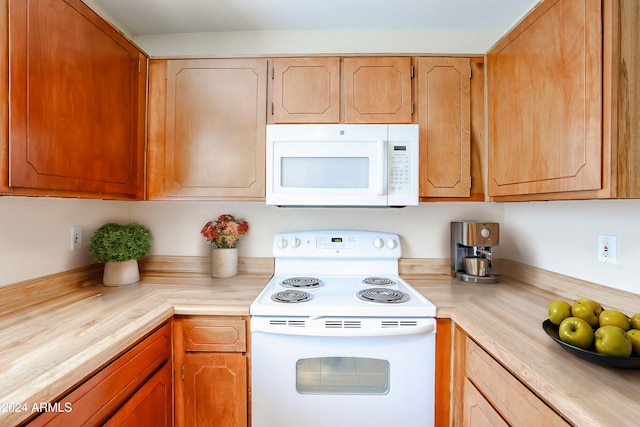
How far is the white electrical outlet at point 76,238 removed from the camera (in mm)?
1511

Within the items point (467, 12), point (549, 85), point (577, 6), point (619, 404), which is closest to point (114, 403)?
point (619, 404)

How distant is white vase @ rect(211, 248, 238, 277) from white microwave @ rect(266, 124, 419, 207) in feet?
1.60

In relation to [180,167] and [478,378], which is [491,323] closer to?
[478,378]

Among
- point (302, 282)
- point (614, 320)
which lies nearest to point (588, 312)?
point (614, 320)

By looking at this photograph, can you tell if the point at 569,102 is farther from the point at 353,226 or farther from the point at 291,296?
the point at 291,296

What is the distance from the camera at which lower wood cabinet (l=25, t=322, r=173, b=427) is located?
30.4 inches

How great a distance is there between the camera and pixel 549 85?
3.68 feet

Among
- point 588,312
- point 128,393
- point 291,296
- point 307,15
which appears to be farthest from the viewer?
point 307,15

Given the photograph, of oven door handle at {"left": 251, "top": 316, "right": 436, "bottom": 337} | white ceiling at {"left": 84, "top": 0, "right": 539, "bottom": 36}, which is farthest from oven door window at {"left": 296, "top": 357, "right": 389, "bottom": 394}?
white ceiling at {"left": 84, "top": 0, "right": 539, "bottom": 36}

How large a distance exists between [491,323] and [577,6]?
1.16 meters

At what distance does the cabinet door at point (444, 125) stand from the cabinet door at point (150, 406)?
4.89ft

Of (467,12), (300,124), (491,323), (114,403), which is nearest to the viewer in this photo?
(114,403)

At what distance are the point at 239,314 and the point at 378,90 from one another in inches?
52.0

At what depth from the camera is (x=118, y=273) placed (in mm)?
1539
